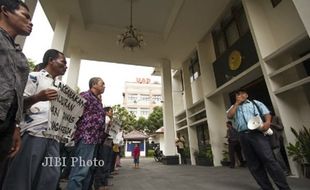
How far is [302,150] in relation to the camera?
11.4 ft

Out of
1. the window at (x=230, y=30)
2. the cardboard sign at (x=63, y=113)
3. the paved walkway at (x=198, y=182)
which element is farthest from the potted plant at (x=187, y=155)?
the cardboard sign at (x=63, y=113)

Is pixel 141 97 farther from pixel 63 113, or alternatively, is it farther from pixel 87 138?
pixel 63 113

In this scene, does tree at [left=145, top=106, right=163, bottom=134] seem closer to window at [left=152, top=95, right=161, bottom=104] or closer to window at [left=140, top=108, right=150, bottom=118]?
window at [left=140, top=108, right=150, bottom=118]

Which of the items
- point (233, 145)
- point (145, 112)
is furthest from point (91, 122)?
point (145, 112)

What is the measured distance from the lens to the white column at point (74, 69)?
7.01 meters

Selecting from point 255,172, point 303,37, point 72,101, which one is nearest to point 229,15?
point 303,37

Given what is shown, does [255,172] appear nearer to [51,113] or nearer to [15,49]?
[51,113]

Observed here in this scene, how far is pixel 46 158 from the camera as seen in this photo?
56.2 inches

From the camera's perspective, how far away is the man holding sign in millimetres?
1250

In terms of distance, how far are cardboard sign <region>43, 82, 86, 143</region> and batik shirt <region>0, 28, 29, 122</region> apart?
472 millimetres

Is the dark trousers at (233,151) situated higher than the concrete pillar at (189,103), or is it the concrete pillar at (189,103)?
the concrete pillar at (189,103)

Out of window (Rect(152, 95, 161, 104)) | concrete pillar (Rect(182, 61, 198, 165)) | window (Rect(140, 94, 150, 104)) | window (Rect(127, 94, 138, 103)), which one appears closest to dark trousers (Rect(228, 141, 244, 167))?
concrete pillar (Rect(182, 61, 198, 165))

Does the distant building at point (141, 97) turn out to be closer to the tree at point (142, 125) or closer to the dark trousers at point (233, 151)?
the tree at point (142, 125)

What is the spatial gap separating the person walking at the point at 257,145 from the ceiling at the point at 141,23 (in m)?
4.06
